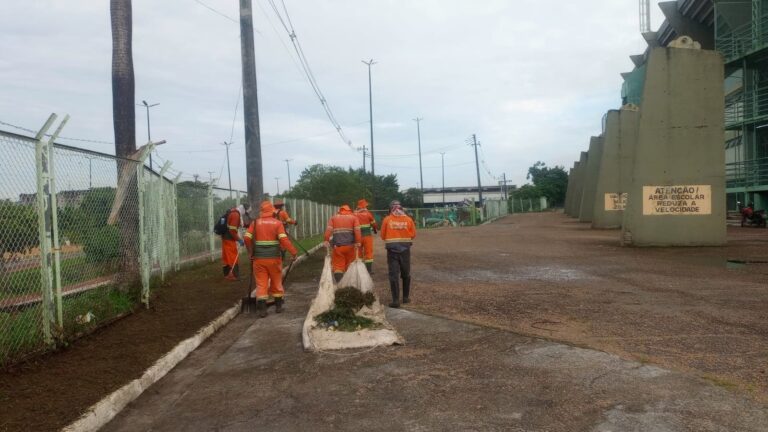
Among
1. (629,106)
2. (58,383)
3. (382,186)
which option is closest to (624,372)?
(58,383)

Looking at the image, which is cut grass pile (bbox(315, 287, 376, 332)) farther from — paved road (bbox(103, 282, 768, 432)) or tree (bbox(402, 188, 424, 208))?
tree (bbox(402, 188, 424, 208))

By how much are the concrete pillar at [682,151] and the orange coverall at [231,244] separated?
464 inches

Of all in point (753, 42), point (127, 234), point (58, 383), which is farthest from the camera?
point (753, 42)

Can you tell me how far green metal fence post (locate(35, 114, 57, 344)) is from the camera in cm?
566

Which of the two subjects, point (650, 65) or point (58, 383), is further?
point (650, 65)

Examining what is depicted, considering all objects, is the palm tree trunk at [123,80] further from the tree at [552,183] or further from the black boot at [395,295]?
the tree at [552,183]

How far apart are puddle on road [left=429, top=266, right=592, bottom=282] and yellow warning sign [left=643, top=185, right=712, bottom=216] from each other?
5884mm

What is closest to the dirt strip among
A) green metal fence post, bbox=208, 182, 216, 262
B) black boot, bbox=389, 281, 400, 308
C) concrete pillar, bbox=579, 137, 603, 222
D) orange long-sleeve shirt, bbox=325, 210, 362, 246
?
black boot, bbox=389, 281, 400, 308

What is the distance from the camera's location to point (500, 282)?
11.2 m

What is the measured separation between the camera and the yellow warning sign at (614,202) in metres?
30.4

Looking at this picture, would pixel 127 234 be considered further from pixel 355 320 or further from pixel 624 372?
pixel 624 372

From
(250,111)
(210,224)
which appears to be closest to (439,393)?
(250,111)

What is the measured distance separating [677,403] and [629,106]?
94.6ft

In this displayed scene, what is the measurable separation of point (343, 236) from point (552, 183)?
90.8 m
